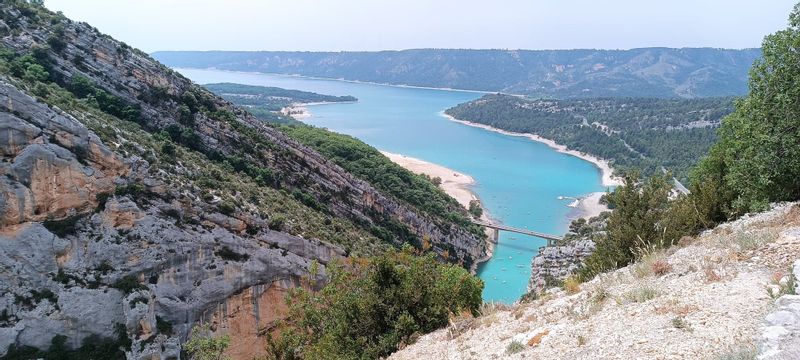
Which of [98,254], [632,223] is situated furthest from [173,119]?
[632,223]

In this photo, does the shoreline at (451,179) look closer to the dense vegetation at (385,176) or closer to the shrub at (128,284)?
the dense vegetation at (385,176)

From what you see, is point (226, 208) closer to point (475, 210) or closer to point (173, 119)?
point (173, 119)

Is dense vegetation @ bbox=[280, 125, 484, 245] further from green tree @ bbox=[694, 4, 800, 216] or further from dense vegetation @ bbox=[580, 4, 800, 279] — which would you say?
green tree @ bbox=[694, 4, 800, 216]

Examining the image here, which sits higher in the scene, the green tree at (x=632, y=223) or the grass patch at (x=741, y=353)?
the grass patch at (x=741, y=353)

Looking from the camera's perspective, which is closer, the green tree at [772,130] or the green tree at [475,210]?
the green tree at [772,130]

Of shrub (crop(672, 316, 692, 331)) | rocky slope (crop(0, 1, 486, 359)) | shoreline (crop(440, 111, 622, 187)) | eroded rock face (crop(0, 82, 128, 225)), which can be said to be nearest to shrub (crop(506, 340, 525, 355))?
shrub (crop(672, 316, 692, 331))

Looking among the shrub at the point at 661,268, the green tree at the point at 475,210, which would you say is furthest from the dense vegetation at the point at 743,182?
the green tree at the point at 475,210
